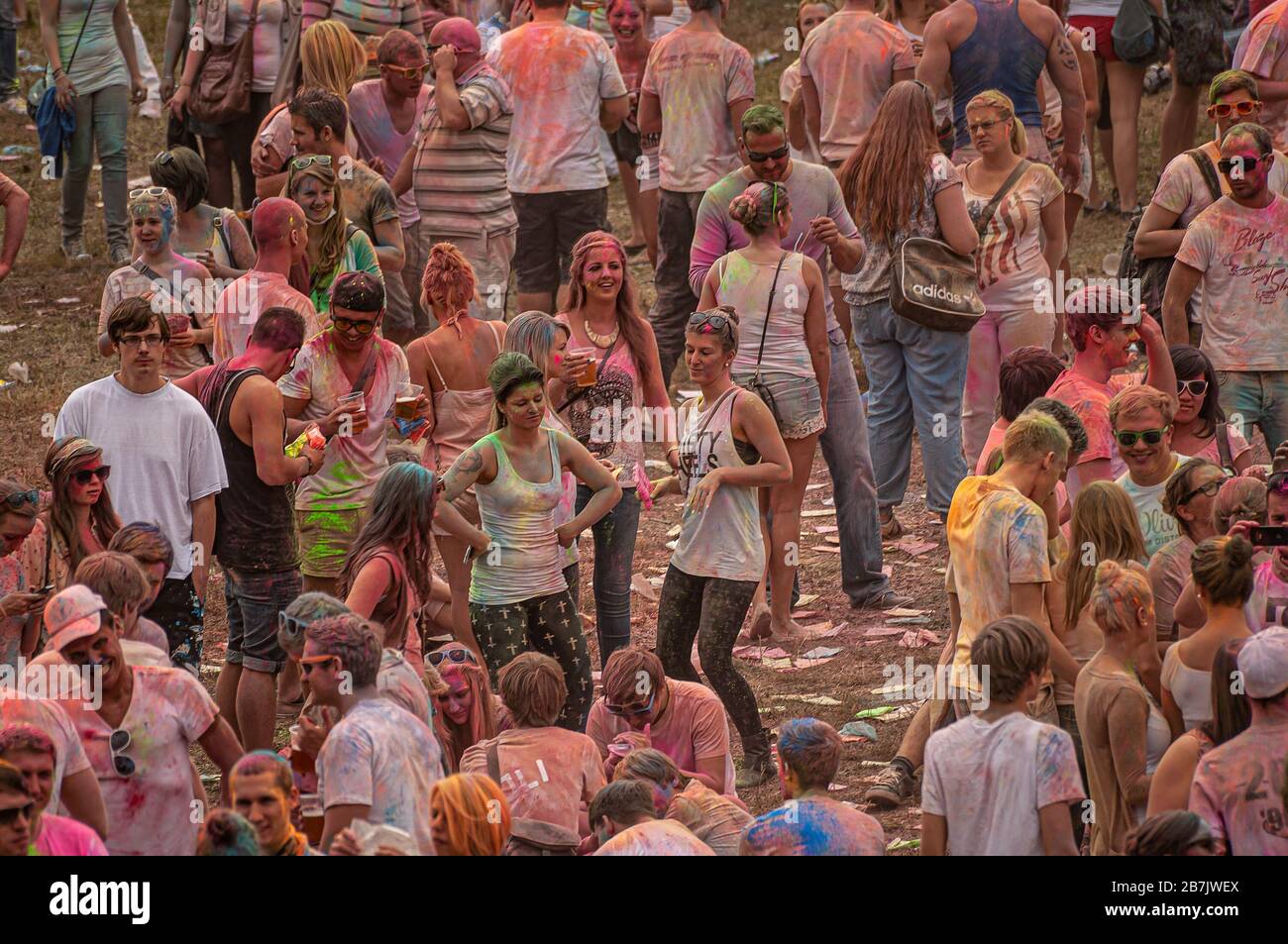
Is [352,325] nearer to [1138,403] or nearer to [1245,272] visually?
[1138,403]

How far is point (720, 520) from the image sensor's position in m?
7.89

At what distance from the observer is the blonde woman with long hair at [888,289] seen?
30.6ft

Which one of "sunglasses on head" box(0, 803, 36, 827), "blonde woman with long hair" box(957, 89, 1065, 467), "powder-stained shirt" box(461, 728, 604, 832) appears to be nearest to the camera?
"sunglasses on head" box(0, 803, 36, 827)

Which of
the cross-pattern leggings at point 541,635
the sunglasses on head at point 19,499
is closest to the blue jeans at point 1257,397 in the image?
the cross-pattern leggings at point 541,635

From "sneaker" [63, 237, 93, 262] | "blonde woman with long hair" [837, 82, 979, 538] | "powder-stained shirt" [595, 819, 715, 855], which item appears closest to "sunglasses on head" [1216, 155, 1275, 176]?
"blonde woman with long hair" [837, 82, 979, 538]

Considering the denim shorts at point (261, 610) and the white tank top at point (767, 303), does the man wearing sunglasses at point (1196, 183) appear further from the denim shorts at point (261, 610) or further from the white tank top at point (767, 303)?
the denim shorts at point (261, 610)

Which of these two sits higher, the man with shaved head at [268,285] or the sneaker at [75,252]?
the sneaker at [75,252]

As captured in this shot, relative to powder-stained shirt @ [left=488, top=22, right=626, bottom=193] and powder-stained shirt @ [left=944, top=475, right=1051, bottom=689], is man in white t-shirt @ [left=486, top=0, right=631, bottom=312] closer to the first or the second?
powder-stained shirt @ [left=488, top=22, right=626, bottom=193]

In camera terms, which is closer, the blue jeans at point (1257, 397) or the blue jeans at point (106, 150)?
the blue jeans at point (1257, 397)

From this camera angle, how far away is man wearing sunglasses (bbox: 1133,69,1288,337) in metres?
9.25

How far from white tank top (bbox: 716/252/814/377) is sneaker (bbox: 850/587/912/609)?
1333 millimetres

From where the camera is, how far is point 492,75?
35.4ft

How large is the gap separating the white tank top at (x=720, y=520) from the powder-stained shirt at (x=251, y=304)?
5.99ft

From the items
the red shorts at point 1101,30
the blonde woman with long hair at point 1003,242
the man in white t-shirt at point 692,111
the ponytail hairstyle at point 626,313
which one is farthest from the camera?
the red shorts at point 1101,30
